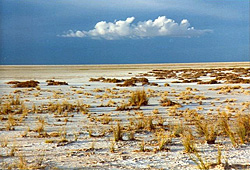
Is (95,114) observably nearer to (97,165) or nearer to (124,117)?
(124,117)

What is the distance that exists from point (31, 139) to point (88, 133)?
5.56 ft

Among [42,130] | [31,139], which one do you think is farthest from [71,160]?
[42,130]

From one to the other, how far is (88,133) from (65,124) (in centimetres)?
185

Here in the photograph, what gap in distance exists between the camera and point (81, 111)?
44.2 feet

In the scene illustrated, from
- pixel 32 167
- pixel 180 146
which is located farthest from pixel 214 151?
pixel 32 167

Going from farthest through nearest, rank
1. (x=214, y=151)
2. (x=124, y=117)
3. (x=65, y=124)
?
(x=124, y=117), (x=65, y=124), (x=214, y=151)

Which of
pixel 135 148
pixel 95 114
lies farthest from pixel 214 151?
pixel 95 114

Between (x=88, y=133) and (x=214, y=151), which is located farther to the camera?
(x=88, y=133)

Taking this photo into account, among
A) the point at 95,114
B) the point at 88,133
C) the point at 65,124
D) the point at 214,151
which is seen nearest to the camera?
the point at 214,151

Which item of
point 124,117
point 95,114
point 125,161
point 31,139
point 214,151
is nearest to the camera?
point 125,161

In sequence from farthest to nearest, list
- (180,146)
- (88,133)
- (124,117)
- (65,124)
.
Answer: (124,117)
(65,124)
(88,133)
(180,146)

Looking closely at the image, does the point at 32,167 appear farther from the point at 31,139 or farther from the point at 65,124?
the point at 65,124

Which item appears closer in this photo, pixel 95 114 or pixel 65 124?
pixel 65 124

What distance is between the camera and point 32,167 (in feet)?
19.4
